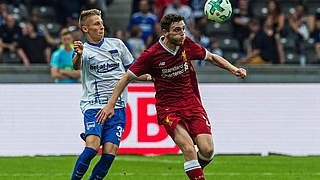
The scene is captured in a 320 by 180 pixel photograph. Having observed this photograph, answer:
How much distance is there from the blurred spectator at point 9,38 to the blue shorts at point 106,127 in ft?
23.7

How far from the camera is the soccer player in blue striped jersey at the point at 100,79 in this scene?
725 centimetres

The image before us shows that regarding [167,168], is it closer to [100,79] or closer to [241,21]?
[100,79]

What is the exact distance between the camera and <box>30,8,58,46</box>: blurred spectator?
15044 mm

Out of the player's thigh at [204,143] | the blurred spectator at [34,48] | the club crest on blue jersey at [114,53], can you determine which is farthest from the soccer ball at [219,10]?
the blurred spectator at [34,48]

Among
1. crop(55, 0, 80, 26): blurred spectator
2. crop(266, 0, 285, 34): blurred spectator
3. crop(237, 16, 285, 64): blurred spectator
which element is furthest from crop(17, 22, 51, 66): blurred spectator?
crop(266, 0, 285, 34): blurred spectator

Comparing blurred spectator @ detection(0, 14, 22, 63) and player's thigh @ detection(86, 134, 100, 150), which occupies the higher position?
player's thigh @ detection(86, 134, 100, 150)

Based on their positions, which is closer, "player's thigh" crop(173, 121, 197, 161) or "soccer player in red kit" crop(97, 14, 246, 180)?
"player's thigh" crop(173, 121, 197, 161)

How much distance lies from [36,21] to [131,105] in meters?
4.30

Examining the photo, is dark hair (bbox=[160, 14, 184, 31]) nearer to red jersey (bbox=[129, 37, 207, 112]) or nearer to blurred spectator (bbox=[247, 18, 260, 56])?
red jersey (bbox=[129, 37, 207, 112])

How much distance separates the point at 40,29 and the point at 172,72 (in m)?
8.45

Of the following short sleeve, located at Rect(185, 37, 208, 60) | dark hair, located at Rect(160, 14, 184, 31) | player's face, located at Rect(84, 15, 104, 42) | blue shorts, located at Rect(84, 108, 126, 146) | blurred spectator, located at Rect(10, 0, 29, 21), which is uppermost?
dark hair, located at Rect(160, 14, 184, 31)

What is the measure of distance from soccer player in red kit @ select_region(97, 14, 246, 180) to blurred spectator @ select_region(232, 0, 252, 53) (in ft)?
28.6

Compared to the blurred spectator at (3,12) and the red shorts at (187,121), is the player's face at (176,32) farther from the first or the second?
the blurred spectator at (3,12)

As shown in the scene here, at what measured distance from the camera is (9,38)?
1481 cm
